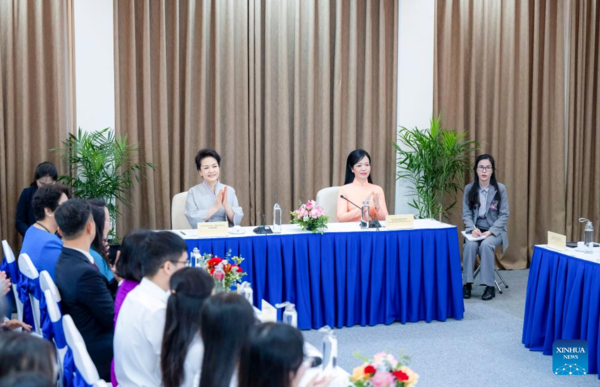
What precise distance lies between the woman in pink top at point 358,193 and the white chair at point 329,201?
0.06 metres

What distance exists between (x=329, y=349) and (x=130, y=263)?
0.91m

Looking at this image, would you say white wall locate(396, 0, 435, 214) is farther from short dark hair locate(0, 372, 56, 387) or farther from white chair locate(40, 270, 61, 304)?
short dark hair locate(0, 372, 56, 387)

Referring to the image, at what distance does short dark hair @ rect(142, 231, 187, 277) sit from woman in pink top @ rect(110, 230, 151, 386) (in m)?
0.03

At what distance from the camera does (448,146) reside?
6.91m

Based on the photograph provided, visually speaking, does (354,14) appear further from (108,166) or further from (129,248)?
(129,248)

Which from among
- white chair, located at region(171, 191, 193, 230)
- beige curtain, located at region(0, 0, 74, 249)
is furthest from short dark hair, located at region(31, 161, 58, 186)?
white chair, located at region(171, 191, 193, 230)

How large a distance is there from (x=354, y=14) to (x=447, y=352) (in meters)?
3.63

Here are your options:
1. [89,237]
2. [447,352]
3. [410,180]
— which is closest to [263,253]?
[447,352]

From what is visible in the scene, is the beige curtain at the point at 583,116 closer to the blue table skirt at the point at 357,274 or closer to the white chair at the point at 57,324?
the blue table skirt at the point at 357,274

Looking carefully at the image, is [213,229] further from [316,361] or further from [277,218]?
[316,361]

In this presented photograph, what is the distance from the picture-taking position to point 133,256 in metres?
2.76

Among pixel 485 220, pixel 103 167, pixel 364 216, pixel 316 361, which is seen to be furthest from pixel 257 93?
pixel 316 361

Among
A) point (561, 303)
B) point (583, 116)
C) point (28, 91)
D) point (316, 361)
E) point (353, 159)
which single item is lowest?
A: point (561, 303)

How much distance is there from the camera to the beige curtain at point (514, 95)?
726 centimetres
